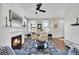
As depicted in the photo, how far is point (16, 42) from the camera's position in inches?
92.5

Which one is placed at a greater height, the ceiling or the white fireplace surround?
the ceiling

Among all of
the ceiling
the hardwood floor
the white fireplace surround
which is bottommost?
the hardwood floor

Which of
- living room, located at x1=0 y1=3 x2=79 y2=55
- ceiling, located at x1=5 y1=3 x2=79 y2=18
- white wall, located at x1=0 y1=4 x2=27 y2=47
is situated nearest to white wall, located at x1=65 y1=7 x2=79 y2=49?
living room, located at x1=0 y1=3 x2=79 y2=55

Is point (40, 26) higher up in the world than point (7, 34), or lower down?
higher up

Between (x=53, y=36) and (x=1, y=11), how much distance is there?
1.01 metres

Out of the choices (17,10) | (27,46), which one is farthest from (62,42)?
(17,10)

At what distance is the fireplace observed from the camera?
7.66ft

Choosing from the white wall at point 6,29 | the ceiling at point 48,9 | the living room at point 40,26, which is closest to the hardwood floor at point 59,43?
the living room at point 40,26

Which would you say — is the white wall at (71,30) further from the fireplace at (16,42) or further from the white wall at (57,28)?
the fireplace at (16,42)

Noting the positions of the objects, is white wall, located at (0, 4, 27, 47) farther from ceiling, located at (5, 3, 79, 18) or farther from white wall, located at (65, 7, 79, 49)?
white wall, located at (65, 7, 79, 49)

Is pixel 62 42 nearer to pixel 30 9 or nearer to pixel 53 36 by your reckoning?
pixel 53 36

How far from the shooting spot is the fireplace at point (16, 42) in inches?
91.9

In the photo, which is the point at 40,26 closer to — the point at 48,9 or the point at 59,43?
the point at 48,9

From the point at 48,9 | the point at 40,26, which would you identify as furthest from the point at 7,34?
the point at 48,9
